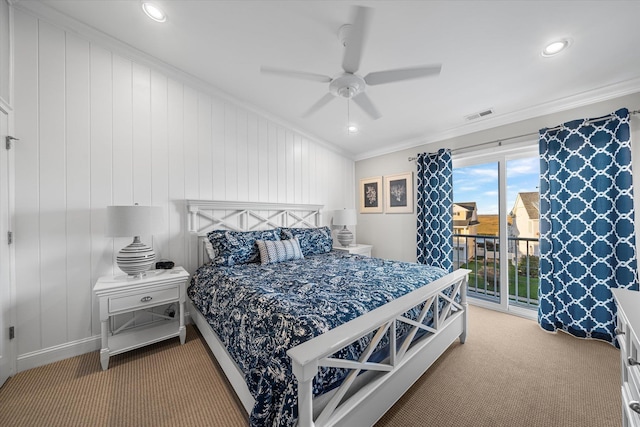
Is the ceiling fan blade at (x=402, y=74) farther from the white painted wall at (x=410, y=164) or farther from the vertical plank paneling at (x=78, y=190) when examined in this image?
the vertical plank paneling at (x=78, y=190)

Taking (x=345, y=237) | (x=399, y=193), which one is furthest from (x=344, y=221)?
(x=399, y=193)

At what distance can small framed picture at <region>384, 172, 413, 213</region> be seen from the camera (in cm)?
404

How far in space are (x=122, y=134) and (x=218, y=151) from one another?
95 centimetres

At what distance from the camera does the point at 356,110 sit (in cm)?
319

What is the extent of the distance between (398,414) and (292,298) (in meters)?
0.99

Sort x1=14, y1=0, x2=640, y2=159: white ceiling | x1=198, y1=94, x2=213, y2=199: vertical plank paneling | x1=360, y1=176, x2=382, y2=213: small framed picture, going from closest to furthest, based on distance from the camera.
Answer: x1=14, y1=0, x2=640, y2=159: white ceiling, x1=198, y1=94, x2=213, y2=199: vertical plank paneling, x1=360, y1=176, x2=382, y2=213: small framed picture

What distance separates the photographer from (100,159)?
2320 mm

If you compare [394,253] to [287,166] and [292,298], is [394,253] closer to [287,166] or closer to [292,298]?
[287,166]

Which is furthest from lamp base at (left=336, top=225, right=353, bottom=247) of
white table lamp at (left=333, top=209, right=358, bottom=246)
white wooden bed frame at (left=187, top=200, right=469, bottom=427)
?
white wooden bed frame at (left=187, top=200, right=469, bottom=427)

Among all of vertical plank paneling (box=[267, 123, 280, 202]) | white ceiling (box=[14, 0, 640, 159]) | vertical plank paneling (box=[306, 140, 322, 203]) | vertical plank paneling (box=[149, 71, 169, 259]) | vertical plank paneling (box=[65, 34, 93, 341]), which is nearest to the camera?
white ceiling (box=[14, 0, 640, 159])

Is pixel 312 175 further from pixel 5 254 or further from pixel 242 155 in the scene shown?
pixel 5 254

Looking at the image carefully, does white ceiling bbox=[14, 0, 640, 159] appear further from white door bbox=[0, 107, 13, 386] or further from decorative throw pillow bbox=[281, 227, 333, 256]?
decorative throw pillow bbox=[281, 227, 333, 256]

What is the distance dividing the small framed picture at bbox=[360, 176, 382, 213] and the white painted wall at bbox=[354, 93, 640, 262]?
0.10 m

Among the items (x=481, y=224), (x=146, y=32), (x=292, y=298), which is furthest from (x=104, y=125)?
(x=481, y=224)
